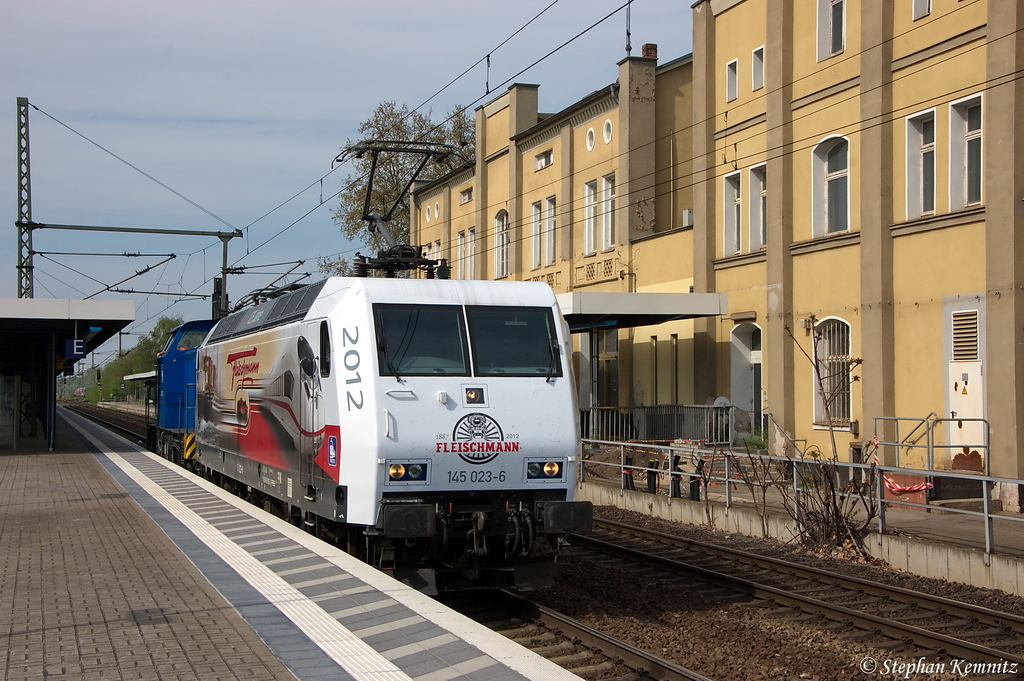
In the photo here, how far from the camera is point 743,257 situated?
2398 centimetres

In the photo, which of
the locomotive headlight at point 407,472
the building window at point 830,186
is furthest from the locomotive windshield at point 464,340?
the building window at point 830,186

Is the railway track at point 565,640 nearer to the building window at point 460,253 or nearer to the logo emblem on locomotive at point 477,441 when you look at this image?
the logo emblem on locomotive at point 477,441

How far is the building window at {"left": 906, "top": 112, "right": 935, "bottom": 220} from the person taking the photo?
61.2ft

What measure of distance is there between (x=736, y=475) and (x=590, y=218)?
50.6ft

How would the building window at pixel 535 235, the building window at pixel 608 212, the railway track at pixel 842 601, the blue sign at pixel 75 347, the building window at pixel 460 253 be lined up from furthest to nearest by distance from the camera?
the building window at pixel 460 253 → the building window at pixel 535 235 → the building window at pixel 608 212 → the blue sign at pixel 75 347 → the railway track at pixel 842 601

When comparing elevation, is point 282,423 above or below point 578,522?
above

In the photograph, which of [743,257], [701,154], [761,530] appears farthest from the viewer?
[701,154]

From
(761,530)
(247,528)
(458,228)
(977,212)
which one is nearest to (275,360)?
(247,528)

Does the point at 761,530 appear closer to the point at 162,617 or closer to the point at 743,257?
the point at 162,617

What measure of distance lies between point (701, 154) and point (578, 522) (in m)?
18.0

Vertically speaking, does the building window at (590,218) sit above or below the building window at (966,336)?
above

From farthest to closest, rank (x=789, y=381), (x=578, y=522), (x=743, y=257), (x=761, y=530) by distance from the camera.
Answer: (x=743, y=257), (x=789, y=381), (x=761, y=530), (x=578, y=522)

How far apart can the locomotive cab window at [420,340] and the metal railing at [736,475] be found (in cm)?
550

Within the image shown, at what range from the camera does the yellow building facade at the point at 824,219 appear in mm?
16938
